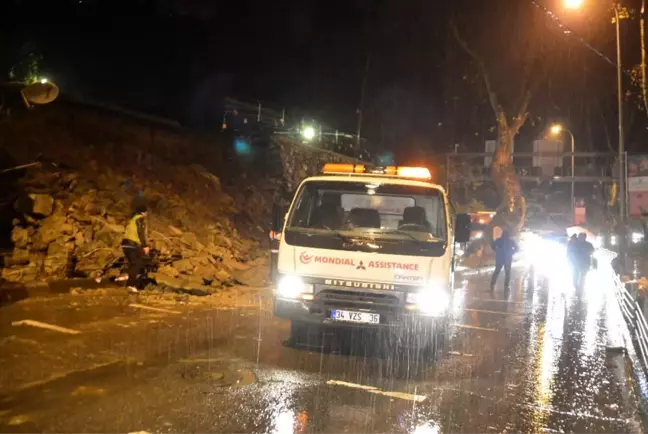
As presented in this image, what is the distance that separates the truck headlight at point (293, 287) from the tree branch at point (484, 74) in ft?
71.9

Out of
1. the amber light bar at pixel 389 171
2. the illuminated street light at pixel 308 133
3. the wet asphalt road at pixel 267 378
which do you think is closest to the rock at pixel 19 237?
the wet asphalt road at pixel 267 378

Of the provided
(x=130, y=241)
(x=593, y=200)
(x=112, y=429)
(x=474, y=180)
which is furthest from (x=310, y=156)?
(x=593, y=200)

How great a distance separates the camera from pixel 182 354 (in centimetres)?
750

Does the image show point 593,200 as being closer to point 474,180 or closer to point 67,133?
point 474,180

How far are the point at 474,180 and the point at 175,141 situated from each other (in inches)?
734

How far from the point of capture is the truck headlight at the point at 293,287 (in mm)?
7527

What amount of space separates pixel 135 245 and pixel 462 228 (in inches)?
235

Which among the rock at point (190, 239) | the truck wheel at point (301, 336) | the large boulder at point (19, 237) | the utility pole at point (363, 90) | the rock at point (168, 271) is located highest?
the utility pole at point (363, 90)

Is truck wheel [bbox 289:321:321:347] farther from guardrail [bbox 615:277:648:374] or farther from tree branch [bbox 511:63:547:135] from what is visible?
tree branch [bbox 511:63:547:135]

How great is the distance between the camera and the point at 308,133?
2652cm

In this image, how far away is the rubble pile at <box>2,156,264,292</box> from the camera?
10.8 m

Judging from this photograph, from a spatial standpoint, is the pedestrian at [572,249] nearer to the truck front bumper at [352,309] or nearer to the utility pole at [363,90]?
the truck front bumper at [352,309]

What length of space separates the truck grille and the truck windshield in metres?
0.79

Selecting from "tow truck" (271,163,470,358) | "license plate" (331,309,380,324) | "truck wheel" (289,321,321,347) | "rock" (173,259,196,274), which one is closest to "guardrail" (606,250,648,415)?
"tow truck" (271,163,470,358)
